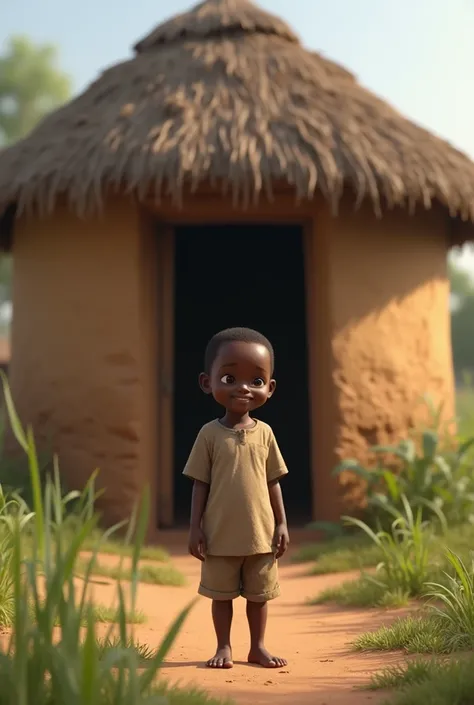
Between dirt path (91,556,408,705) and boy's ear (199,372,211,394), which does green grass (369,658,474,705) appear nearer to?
dirt path (91,556,408,705)

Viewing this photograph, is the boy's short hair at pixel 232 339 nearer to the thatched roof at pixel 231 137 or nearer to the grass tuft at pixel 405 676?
the grass tuft at pixel 405 676

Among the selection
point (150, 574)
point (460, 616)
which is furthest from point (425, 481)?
point (460, 616)

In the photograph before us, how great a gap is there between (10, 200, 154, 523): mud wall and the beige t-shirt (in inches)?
101

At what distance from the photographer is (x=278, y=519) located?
264cm

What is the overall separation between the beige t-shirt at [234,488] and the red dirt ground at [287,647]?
14.2 inches

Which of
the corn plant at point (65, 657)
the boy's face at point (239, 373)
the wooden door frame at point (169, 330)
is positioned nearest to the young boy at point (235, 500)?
the boy's face at point (239, 373)

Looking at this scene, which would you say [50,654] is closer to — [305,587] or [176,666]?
[176,666]

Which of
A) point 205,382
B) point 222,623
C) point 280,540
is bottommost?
point 222,623

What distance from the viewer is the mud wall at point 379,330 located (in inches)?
204

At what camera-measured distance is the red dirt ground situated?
7.41 feet

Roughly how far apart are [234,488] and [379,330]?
9.82 ft

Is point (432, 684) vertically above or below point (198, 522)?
below

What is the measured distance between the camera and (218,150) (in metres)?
4.93

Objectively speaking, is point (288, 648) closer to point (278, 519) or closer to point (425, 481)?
point (278, 519)
